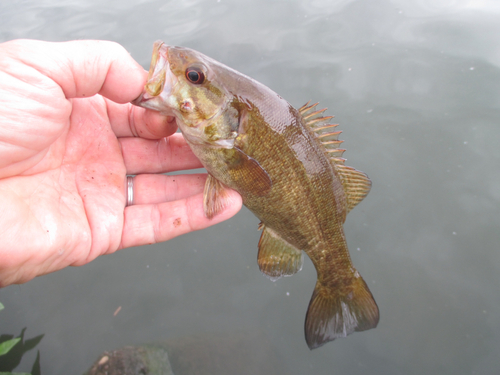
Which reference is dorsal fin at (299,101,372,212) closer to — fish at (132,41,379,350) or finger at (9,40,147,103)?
fish at (132,41,379,350)

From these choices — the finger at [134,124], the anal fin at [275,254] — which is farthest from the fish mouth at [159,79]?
the anal fin at [275,254]

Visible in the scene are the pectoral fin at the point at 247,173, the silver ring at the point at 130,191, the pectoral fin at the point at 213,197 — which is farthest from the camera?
the silver ring at the point at 130,191

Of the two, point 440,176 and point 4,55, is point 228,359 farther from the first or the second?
point 440,176

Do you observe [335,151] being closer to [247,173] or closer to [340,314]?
[247,173]

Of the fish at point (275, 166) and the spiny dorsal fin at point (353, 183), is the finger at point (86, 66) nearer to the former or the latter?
the fish at point (275, 166)

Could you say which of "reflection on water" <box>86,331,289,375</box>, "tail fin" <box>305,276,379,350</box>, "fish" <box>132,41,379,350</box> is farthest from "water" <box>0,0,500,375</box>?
"fish" <box>132,41,379,350</box>

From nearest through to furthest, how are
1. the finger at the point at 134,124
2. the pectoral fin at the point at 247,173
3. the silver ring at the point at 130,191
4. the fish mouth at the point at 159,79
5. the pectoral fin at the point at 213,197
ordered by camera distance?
the fish mouth at the point at 159,79
the pectoral fin at the point at 247,173
the pectoral fin at the point at 213,197
the finger at the point at 134,124
the silver ring at the point at 130,191

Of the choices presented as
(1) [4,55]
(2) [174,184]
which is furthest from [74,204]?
(1) [4,55]
